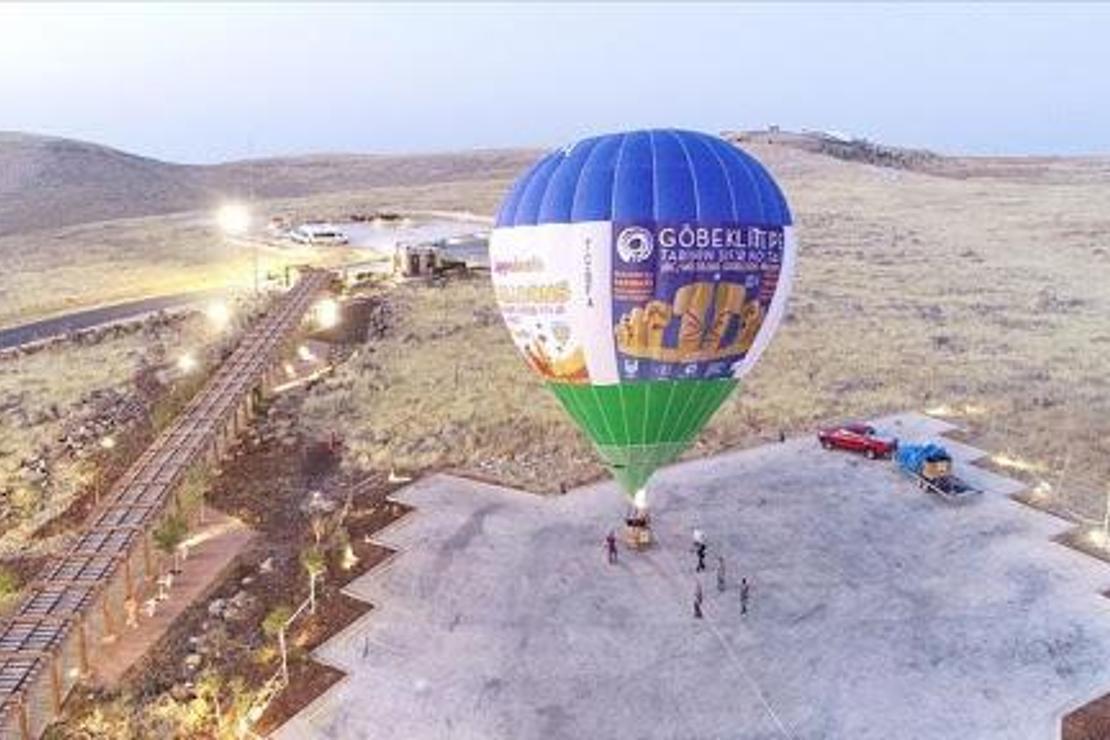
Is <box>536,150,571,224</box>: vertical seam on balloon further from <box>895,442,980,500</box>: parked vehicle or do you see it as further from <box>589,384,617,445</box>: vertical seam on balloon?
<box>895,442,980,500</box>: parked vehicle

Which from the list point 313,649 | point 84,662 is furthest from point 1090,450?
point 84,662

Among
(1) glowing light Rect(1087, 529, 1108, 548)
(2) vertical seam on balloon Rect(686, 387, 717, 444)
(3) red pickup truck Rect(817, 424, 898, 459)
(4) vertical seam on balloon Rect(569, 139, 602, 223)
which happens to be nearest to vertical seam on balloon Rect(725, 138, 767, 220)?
(4) vertical seam on balloon Rect(569, 139, 602, 223)

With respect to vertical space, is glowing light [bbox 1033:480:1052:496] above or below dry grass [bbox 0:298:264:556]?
above

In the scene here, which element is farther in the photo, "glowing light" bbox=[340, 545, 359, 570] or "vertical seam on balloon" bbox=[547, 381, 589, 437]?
"glowing light" bbox=[340, 545, 359, 570]

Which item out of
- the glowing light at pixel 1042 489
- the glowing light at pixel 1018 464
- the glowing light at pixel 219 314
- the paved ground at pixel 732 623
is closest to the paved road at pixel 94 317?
the glowing light at pixel 219 314

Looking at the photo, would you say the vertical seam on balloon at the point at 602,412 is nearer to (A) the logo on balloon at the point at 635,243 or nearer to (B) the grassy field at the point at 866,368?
(A) the logo on balloon at the point at 635,243

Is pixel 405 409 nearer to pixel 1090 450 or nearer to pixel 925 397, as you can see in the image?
pixel 925 397
